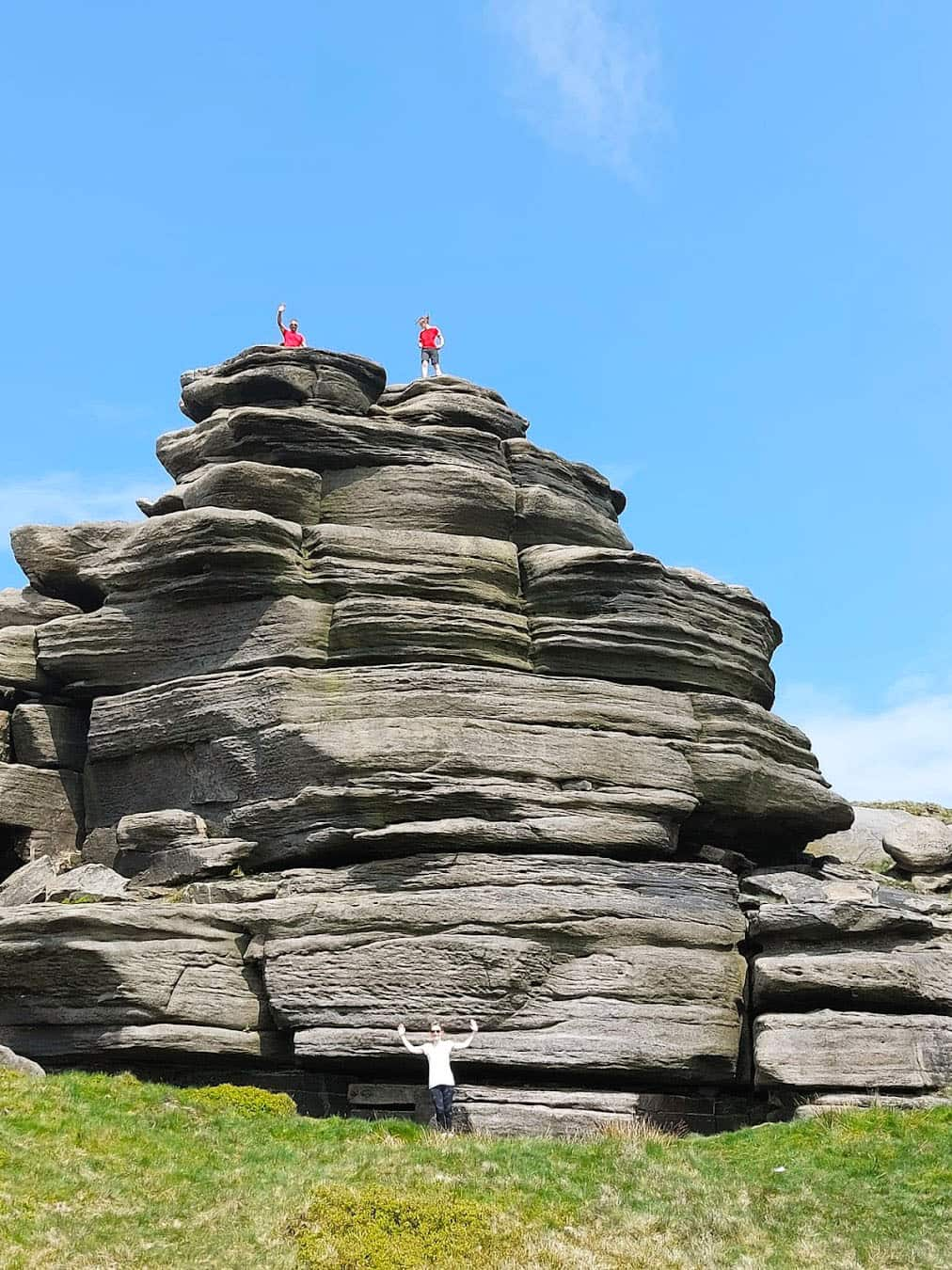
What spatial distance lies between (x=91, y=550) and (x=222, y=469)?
589 cm

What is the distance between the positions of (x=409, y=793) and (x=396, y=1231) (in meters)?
13.0

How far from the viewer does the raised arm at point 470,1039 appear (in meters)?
28.4

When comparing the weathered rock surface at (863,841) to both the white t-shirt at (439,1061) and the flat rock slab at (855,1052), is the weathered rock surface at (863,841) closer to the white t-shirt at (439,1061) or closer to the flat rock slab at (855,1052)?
the flat rock slab at (855,1052)

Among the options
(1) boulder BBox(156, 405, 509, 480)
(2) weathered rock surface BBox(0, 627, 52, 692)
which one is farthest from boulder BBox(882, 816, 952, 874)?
(2) weathered rock surface BBox(0, 627, 52, 692)

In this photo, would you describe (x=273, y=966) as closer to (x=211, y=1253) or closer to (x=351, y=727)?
(x=351, y=727)

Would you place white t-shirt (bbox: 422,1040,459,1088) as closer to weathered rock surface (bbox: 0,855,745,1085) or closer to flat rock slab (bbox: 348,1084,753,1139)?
flat rock slab (bbox: 348,1084,753,1139)

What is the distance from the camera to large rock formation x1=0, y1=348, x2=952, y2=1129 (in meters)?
30.3

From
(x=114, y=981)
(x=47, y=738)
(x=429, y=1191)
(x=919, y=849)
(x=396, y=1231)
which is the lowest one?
(x=396, y=1231)

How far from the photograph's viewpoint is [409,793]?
3281 centimetres

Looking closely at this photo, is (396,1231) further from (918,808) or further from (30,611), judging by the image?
(918,808)

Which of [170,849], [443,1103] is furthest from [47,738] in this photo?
[443,1103]

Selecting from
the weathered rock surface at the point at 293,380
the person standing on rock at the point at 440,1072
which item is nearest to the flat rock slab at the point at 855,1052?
the person standing on rock at the point at 440,1072

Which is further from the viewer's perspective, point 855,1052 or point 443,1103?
point 855,1052

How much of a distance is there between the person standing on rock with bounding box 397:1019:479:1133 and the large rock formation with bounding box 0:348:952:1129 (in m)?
1.39
